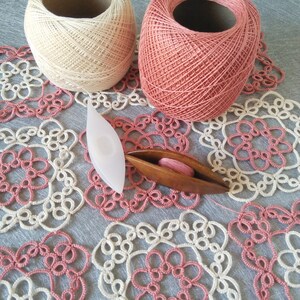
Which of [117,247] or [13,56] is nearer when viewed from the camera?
[117,247]

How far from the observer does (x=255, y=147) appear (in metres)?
0.49

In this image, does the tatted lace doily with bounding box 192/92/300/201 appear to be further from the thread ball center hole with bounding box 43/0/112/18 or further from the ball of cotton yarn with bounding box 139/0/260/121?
the thread ball center hole with bounding box 43/0/112/18

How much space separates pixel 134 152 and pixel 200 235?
4.8 inches

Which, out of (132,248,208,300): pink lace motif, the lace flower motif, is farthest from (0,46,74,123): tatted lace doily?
(132,248,208,300): pink lace motif

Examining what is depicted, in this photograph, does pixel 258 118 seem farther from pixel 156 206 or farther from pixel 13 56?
pixel 13 56

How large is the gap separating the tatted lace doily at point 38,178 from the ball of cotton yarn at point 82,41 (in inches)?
2.9

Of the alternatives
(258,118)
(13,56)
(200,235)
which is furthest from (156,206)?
(13,56)

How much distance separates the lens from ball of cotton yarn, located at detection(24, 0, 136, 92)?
448mm

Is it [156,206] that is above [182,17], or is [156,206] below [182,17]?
below

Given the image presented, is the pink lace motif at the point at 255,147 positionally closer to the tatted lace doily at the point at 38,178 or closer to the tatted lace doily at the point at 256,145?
the tatted lace doily at the point at 256,145

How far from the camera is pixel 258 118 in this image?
511 millimetres

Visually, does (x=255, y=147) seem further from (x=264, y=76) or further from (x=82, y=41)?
(x=82, y=41)

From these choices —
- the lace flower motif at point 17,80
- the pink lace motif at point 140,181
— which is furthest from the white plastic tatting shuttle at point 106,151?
the lace flower motif at point 17,80

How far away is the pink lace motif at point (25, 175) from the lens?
45cm
